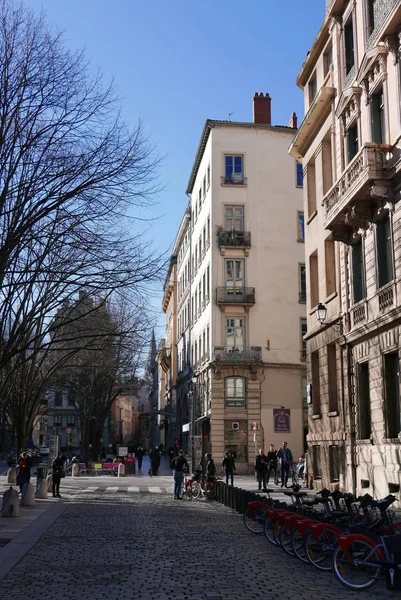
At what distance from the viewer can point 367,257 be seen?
2227cm

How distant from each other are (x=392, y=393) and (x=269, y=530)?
8.29 meters

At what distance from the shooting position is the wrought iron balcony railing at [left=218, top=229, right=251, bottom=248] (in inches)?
1889

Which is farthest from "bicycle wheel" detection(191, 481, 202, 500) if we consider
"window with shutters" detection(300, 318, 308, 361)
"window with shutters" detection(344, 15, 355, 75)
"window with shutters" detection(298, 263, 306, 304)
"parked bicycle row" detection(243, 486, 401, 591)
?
"window with shutters" detection(298, 263, 306, 304)

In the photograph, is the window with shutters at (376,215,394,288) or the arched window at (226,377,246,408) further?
the arched window at (226,377,246,408)

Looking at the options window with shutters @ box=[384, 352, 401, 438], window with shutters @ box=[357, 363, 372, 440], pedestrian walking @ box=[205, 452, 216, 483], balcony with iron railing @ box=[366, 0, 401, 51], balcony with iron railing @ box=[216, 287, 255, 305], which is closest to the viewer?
balcony with iron railing @ box=[366, 0, 401, 51]

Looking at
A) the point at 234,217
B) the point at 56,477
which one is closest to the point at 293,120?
the point at 234,217

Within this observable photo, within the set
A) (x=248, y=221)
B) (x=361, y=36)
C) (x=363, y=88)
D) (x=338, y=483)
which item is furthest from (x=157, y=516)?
(x=248, y=221)

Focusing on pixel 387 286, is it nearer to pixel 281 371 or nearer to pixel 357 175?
pixel 357 175

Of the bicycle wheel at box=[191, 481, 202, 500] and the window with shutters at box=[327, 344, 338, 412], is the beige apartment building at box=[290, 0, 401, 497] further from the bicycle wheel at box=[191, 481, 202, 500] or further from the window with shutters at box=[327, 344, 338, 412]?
the bicycle wheel at box=[191, 481, 202, 500]

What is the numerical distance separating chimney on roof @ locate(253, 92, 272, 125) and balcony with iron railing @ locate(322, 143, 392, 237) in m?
28.3

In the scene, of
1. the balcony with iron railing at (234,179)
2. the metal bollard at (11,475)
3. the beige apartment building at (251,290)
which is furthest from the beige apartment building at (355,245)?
the balcony with iron railing at (234,179)

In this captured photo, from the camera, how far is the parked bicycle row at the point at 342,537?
29.1ft

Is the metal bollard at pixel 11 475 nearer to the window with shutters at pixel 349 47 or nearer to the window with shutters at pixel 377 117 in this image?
the window with shutters at pixel 377 117

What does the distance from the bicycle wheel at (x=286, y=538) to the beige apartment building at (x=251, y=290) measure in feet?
102
